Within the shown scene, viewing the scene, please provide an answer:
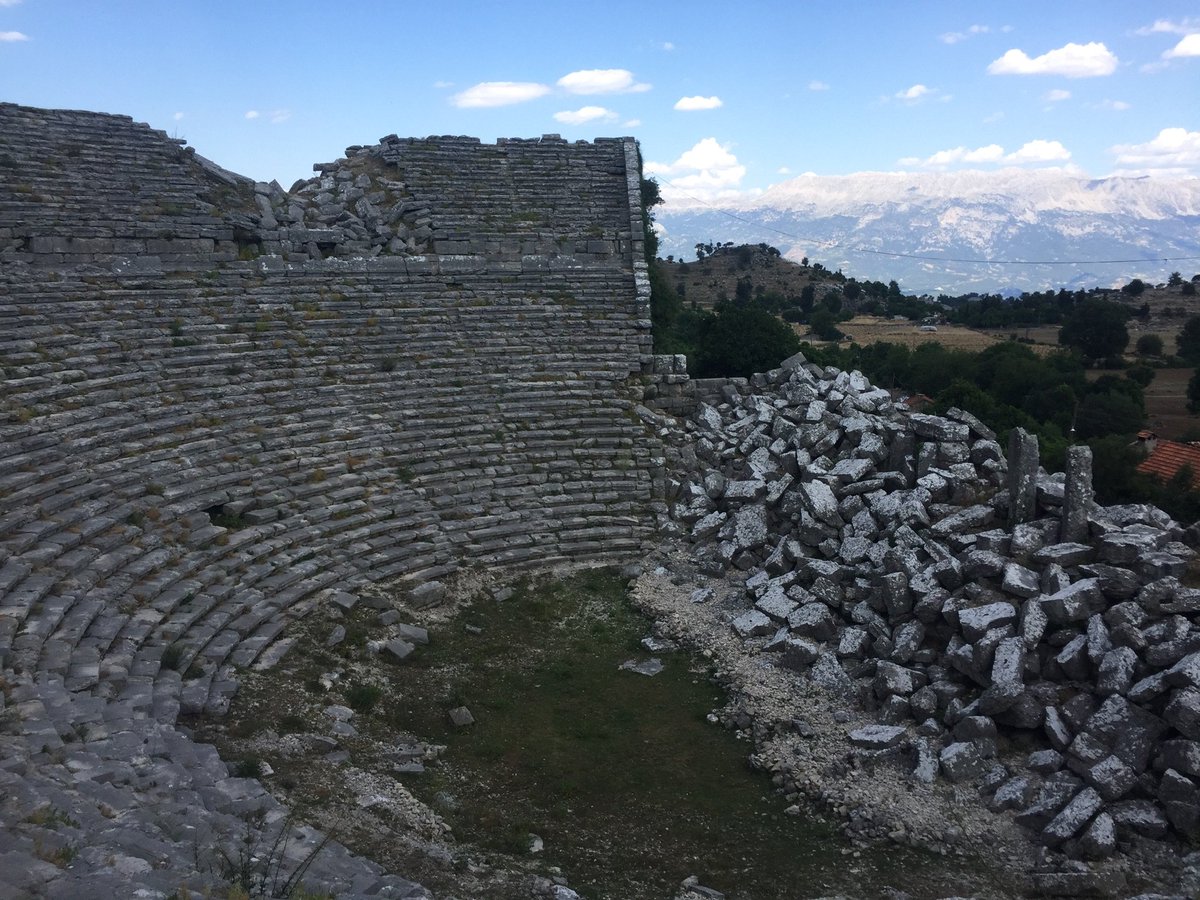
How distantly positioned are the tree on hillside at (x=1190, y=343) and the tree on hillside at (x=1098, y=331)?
8.89 feet

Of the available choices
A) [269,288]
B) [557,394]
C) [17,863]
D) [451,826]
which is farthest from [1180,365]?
[17,863]

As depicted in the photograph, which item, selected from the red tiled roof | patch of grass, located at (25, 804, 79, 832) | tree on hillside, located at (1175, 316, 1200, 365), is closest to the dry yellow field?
tree on hillside, located at (1175, 316, 1200, 365)

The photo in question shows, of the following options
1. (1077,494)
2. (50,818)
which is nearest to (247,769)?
(50,818)

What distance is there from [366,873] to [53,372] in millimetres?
8782

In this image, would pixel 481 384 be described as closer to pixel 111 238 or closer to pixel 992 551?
pixel 111 238

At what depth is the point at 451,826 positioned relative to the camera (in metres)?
7.27

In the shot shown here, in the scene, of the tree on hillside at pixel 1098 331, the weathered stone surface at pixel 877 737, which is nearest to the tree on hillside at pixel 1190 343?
the tree on hillside at pixel 1098 331

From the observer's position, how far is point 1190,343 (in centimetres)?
4212

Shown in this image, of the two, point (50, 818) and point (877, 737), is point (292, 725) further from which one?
point (877, 737)

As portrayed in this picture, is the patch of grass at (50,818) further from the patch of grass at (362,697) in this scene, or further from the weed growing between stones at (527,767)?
the patch of grass at (362,697)

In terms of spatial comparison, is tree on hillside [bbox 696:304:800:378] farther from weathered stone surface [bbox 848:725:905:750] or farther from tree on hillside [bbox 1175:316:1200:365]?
tree on hillside [bbox 1175:316:1200:365]

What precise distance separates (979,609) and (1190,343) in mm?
40417

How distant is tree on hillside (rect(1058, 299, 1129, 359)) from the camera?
4097 cm

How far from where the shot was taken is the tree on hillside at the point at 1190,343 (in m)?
41.1
